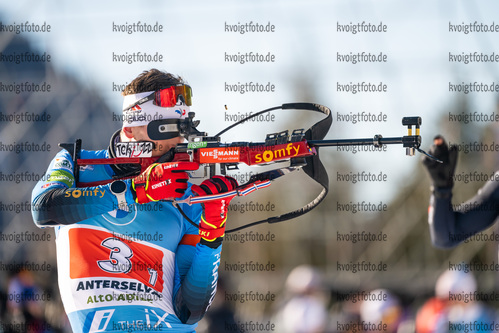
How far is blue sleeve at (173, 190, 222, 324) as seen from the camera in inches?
166

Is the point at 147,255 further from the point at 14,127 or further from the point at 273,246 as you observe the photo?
the point at 273,246

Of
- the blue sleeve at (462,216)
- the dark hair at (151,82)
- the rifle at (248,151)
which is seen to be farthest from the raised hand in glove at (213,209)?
the blue sleeve at (462,216)

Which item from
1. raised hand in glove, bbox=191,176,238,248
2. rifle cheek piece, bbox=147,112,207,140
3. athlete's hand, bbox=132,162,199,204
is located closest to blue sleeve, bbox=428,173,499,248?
raised hand in glove, bbox=191,176,238,248

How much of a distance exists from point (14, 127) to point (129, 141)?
7066mm

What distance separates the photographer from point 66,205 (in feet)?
13.0

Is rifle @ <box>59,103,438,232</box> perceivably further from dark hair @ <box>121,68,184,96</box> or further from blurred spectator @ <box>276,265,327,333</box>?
blurred spectator @ <box>276,265,327,333</box>

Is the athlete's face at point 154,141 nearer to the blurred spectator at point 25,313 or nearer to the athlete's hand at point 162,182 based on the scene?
the athlete's hand at point 162,182

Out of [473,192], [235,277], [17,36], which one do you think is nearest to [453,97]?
[473,192]

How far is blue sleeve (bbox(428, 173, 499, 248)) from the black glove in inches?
2.4

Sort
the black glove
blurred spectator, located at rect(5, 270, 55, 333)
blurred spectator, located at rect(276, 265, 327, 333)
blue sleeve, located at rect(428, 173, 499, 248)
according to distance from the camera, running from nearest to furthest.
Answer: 1. blue sleeve, located at rect(428, 173, 499, 248)
2. the black glove
3. blurred spectator, located at rect(276, 265, 327, 333)
4. blurred spectator, located at rect(5, 270, 55, 333)

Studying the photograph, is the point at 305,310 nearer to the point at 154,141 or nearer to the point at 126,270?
the point at 126,270

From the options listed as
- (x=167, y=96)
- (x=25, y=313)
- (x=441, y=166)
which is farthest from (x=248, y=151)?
(x=25, y=313)

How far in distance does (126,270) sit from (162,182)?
0.72 m

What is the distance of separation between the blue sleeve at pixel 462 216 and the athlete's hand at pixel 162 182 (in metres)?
1.79
